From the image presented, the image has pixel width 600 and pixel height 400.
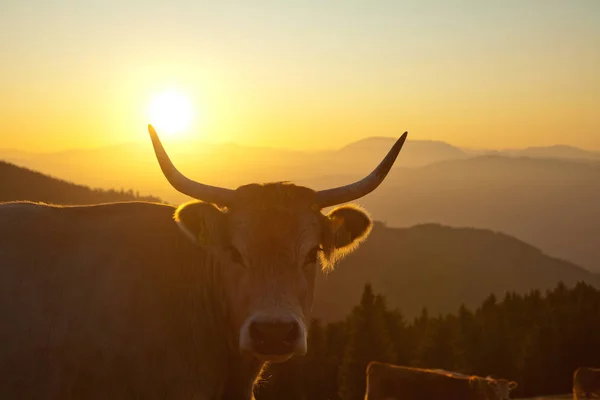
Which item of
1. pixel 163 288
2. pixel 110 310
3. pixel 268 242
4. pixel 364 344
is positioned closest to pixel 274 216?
pixel 268 242

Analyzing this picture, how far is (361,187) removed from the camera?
627 centimetres

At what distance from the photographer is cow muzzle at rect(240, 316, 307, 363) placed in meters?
5.02

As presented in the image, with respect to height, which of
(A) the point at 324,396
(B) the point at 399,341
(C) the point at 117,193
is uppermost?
(C) the point at 117,193

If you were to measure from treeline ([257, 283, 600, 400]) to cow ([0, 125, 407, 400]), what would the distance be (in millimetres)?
46646

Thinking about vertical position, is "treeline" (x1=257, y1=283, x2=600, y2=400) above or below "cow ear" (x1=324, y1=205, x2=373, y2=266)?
below

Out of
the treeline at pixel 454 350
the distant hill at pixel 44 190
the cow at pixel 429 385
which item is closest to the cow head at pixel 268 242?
the cow at pixel 429 385

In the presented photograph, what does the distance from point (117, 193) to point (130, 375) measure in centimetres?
8568

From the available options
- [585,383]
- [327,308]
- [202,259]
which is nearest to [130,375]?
[202,259]

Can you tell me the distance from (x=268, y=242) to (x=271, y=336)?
33.3 inches

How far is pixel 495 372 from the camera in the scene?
56.3m

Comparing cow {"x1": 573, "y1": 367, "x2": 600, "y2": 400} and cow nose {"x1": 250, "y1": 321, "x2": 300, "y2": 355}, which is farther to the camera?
cow {"x1": 573, "y1": 367, "x2": 600, "y2": 400}

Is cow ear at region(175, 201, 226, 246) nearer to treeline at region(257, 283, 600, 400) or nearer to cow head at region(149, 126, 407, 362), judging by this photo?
cow head at region(149, 126, 407, 362)

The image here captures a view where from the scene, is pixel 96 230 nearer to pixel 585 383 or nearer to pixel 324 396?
pixel 585 383

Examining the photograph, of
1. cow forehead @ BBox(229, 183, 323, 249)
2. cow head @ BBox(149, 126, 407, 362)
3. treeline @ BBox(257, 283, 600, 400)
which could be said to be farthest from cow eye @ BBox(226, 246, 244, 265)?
treeline @ BBox(257, 283, 600, 400)
